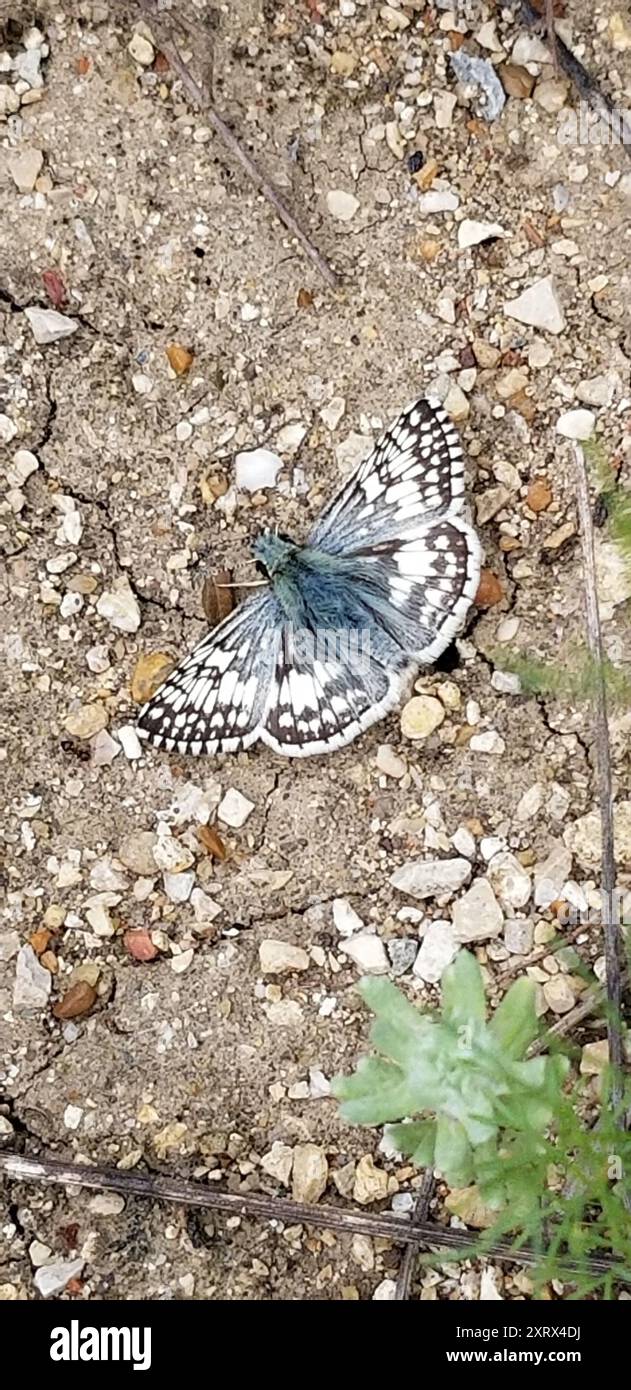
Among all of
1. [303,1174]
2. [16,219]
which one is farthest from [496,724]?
[16,219]

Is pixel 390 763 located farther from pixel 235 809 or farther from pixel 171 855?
pixel 171 855

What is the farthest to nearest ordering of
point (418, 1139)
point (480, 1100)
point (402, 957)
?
point (402, 957) → point (418, 1139) → point (480, 1100)

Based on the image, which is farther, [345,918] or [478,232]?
[478,232]

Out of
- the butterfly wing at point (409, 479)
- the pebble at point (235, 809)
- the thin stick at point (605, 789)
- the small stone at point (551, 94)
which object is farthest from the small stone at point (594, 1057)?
the small stone at point (551, 94)

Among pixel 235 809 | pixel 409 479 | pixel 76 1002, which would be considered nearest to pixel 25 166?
pixel 409 479

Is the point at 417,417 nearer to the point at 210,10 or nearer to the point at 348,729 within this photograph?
the point at 348,729

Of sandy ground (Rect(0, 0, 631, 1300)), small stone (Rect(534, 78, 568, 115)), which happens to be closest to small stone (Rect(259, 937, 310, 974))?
sandy ground (Rect(0, 0, 631, 1300))

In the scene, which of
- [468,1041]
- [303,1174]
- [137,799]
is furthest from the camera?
[137,799]

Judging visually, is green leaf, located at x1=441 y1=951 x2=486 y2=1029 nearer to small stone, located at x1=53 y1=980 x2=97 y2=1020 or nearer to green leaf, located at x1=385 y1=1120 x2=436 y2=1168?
green leaf, located at x1=385 y1=1120 x2=436 y2=1168
